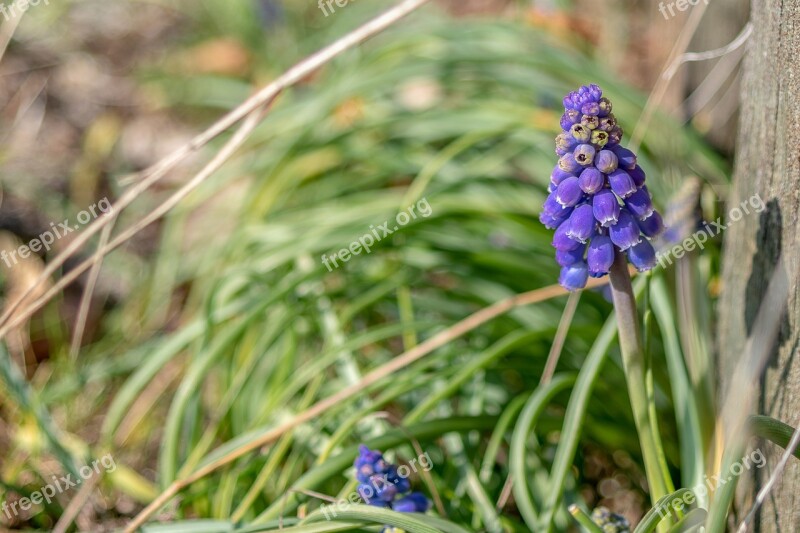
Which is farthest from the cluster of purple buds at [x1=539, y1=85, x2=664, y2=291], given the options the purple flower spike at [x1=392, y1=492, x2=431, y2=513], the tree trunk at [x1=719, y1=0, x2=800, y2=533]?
the purple flower spike at [x1=392, y1=492, x2=431, y2=513]

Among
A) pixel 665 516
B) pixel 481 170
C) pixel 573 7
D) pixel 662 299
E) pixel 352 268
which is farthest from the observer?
pixel 573 7

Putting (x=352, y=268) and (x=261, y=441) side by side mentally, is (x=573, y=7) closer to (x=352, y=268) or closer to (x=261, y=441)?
(x=352, y=268)

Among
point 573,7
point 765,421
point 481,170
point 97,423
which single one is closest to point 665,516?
point 765,421

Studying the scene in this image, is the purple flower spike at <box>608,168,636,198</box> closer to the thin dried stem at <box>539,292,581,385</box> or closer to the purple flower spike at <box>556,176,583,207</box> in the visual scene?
the purple flower spike at <box>556,176,583,207</box>

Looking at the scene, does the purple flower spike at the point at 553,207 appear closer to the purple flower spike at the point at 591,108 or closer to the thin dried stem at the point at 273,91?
the purple flower spike at the point at 591,108

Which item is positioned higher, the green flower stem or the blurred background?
the blurred background
